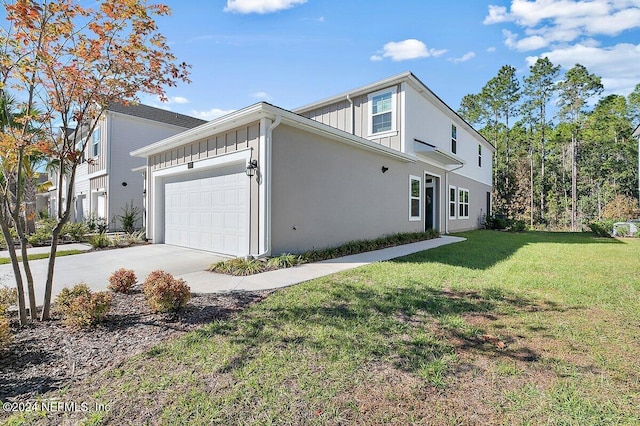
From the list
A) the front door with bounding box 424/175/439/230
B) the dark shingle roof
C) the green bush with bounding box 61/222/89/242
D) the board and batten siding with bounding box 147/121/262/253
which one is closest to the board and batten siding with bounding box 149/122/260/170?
the board and batten siding with bounding box 147/121/262/253

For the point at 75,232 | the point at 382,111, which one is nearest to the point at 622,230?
the point at 382,111

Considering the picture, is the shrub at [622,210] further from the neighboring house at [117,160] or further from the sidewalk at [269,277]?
the neighboring house at [117,160]

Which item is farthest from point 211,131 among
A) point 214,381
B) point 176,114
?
point 176,114

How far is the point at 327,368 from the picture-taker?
2727 millimetres

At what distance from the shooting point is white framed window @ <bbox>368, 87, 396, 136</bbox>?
12.0 meters

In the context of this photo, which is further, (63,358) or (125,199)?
(125,199)

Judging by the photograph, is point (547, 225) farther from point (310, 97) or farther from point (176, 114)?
point (176, 114)

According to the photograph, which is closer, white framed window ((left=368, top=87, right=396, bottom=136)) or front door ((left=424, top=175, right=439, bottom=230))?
white framed window ((left=368, top=87, right=396, bottom=136))

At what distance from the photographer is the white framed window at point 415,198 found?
12.7 m

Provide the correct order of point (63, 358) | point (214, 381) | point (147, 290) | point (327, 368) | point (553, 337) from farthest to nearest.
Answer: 1. point (147, 290)
2. point (553, 337)
3. point (63, 358)
4. point (327, 368)
5. point (214, 381)

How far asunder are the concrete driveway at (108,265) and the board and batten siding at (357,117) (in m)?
7.68

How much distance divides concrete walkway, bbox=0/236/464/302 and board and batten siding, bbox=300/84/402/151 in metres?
4.69

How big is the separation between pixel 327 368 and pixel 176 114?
21.1 metres

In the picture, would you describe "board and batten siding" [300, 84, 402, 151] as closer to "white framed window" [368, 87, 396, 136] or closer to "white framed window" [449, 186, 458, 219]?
"white framed window" [368, 87, 396, 136]
